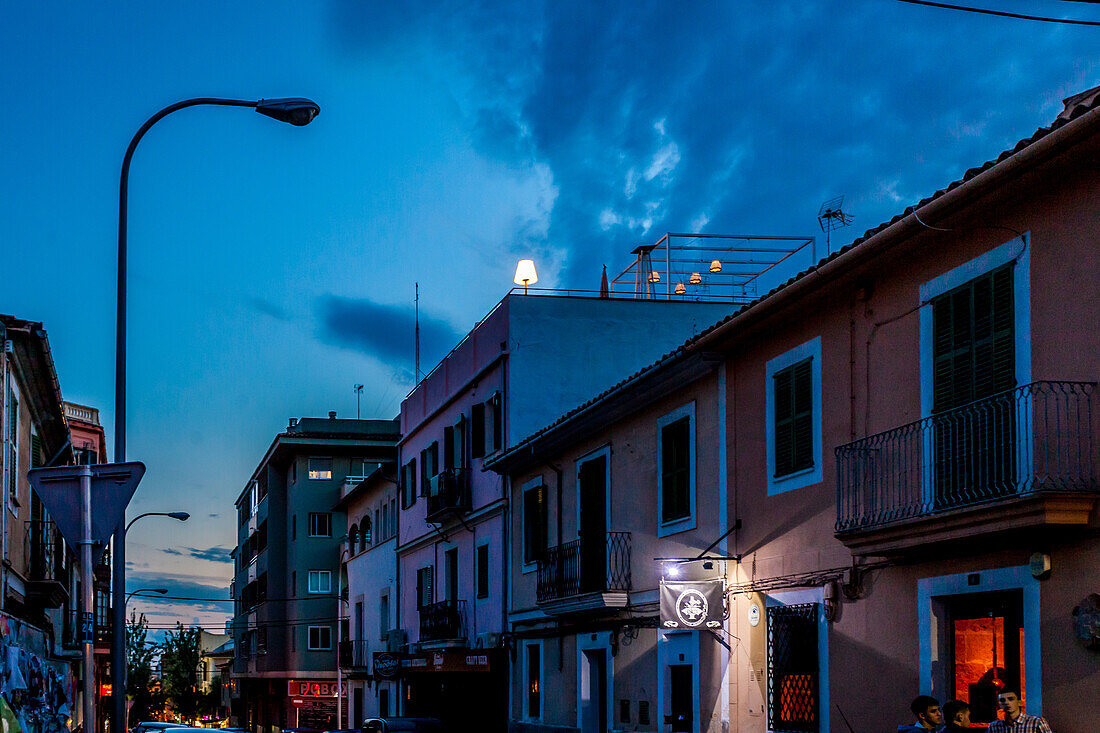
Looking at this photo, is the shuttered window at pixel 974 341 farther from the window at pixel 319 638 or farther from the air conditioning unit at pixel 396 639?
the window at pixel 319 638

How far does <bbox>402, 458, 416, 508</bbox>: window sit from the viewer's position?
39656mm

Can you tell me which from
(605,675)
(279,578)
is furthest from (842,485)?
(279,578)

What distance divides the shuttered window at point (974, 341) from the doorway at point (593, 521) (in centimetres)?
1026

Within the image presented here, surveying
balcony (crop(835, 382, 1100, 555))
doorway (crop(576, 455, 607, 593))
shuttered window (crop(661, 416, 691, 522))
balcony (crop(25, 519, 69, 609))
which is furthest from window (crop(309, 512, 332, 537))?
balcony (crop(835, 382, 1100, 555))

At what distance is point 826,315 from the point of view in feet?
52.0

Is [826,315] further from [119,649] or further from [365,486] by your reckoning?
[365,486]

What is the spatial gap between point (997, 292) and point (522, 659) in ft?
59.3

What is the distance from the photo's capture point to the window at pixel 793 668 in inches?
624

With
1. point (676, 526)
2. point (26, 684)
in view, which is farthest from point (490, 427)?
point (26, 684)

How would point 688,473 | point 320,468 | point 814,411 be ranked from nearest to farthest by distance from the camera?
point 814,411 < point 688,473 < point 320,468

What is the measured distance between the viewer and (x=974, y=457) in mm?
12109

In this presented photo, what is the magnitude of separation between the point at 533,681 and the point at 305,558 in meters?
37.5

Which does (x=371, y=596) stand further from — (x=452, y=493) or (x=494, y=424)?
(x=494, y=424)

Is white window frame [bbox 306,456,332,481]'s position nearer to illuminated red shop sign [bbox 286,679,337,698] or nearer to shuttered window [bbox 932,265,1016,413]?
illuminated red shop sign [bbox 286,679,337,698]
